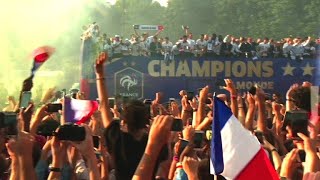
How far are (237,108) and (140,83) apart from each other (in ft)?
50.1

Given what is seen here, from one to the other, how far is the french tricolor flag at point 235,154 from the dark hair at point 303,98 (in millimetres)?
1783

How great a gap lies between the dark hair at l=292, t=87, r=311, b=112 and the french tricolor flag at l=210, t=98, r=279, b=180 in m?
1.78

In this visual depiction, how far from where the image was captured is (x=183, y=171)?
4.83 metres

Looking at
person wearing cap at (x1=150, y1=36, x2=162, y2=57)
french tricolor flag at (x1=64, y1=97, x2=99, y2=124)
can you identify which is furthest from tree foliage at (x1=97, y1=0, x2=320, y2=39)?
french tricolor flag at (x1=64, y1=97, x2=99, y2=124)

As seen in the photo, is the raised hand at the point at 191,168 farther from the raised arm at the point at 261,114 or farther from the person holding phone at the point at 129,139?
the raised arm at the point at 261,114

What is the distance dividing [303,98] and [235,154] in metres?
1.98

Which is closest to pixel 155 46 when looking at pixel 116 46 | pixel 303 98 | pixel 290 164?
pixel 116 46

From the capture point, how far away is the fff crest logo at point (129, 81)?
2209cm

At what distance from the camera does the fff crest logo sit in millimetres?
22094

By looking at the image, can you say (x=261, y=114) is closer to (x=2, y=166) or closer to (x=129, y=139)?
(x=129, y=139)

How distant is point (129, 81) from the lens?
72.7 ft

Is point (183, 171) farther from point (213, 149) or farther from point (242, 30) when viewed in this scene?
point (242, 30)

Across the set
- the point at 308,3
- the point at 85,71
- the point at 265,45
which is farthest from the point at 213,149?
the point at 308,3

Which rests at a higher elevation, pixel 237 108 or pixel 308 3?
pixel 308 3
